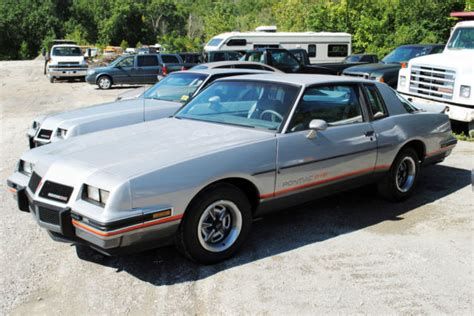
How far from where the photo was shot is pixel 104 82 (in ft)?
69.5

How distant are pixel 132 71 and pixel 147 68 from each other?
648 mm

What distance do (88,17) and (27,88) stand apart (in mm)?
60376

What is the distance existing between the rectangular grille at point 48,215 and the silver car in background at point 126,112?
3228 millimetres

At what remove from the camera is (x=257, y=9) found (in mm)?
94312

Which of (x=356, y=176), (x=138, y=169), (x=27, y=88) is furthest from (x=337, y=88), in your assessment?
(x=27, y=88)

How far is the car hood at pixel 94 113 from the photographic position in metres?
7.31

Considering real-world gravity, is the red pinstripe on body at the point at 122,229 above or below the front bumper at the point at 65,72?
above

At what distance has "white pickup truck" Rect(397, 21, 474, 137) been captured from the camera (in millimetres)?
9320

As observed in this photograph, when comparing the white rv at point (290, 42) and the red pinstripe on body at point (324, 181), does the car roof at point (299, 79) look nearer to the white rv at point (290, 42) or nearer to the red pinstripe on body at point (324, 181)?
the red pinstripe on body at point (324, 181)

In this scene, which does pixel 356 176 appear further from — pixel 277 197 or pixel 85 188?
pixel 85 188

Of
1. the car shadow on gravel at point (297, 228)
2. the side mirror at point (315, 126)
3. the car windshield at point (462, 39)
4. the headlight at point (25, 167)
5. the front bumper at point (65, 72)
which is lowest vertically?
the car shadow on gravel at point (297, 228)

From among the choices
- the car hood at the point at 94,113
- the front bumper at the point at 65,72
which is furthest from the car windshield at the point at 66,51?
the car hood at the point at 94,113

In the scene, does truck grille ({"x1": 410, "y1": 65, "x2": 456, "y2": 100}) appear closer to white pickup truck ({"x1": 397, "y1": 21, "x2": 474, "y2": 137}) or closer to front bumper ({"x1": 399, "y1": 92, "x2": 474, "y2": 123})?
white pickup truck ({"x1": 397, "y1": 21, "x2": 474, "y2": 137})

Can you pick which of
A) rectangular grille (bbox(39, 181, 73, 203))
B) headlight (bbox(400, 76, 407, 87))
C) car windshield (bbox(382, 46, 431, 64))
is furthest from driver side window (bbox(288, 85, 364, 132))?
car windshield (bbox(382, 46, 431, 64))
